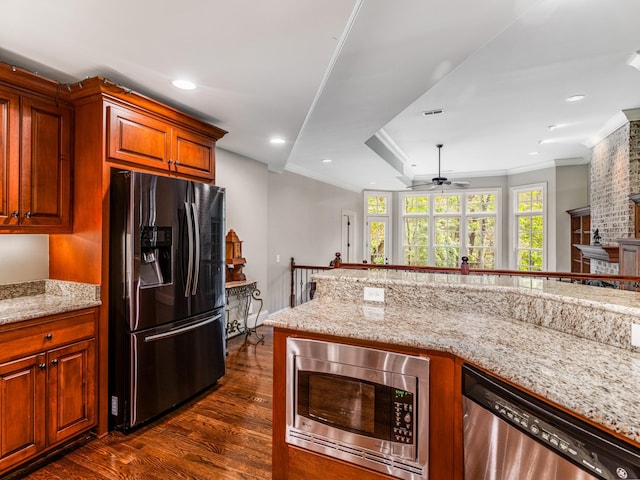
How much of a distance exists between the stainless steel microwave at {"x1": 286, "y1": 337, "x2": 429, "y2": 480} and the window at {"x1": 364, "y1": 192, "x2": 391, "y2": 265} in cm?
754

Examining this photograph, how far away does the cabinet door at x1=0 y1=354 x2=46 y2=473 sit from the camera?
5.97 ft

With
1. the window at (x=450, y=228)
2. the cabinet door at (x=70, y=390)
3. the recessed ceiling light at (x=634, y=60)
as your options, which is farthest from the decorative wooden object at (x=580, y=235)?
the cabinet door at (x=70, y=390)

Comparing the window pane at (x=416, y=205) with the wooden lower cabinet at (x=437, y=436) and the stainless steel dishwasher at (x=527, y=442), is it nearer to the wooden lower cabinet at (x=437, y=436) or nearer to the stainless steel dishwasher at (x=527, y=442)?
the wooden lower cabinet at (x=437, y=436)

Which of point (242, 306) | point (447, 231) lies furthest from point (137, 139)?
point (447, 231)

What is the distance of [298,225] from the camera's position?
6.09 meters

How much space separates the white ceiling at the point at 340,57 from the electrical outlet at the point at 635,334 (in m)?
1.60

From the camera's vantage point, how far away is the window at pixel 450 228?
316 inches

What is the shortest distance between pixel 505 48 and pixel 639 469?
278 cm

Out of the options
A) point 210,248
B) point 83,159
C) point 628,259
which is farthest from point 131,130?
point 628,259

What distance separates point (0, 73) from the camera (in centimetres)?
197

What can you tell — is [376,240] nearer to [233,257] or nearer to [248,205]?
[248,205]

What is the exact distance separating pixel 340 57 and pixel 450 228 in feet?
22.9

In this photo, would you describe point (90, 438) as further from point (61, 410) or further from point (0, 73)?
point (0, 73)

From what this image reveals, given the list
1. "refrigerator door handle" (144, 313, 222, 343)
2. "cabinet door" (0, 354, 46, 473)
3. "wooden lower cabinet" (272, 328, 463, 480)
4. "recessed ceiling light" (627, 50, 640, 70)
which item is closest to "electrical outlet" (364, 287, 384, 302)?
"wooden lower cabinet" (272, 328, 463, 480)
